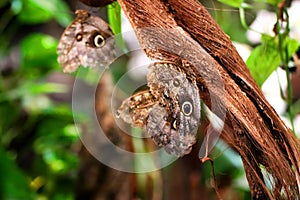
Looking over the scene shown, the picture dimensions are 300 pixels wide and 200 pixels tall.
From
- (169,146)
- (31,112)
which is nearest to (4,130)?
(31,112)

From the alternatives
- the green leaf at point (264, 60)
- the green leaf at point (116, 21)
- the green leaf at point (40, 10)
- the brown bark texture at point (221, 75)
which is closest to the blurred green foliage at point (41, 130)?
the green leaf at point (40, 10)

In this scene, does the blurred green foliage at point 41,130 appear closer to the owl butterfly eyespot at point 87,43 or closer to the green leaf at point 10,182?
the green leaf at point 10,182

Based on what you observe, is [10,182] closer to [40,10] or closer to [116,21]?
[40,10]

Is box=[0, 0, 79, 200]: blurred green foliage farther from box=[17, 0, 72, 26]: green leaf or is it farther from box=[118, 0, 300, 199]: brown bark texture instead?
box=[118, 0, 300, 199]: brown bark texture

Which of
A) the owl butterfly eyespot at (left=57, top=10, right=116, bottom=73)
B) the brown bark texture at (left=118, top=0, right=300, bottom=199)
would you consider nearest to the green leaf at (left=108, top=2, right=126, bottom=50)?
the owl butterfly eyespot at (left=57, top=10, right=116, bottom=73)

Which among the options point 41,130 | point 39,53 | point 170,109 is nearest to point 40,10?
point 39,53

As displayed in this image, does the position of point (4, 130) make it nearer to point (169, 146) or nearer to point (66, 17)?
point (66, 17)
